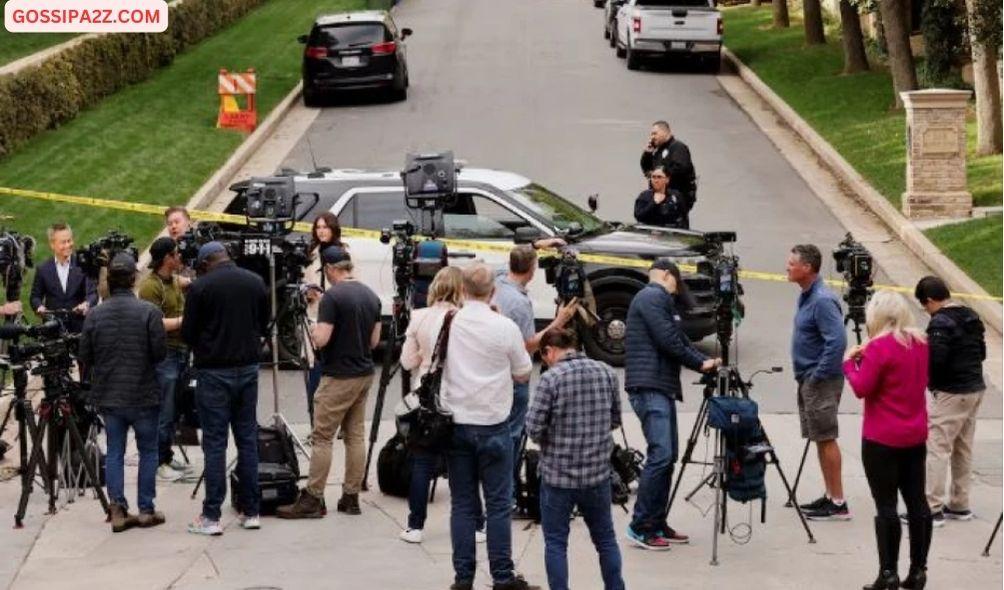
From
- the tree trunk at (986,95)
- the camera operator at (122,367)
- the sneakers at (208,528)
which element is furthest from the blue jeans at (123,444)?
the tree trunk at (986,95)

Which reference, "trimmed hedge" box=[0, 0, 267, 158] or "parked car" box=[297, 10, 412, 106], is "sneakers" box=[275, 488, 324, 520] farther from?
"parked car" box=[297, 10, 412, 106]

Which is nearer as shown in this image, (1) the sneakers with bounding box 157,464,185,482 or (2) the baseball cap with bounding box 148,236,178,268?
(2) the baseball cap with bounding box 148,236,178,268

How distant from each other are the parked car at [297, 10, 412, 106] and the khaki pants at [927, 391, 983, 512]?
22902 mm

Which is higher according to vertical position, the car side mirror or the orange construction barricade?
the orange construction barricade

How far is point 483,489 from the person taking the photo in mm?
11297

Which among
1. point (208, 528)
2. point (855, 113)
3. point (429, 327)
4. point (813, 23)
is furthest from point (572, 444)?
point (813, 23)

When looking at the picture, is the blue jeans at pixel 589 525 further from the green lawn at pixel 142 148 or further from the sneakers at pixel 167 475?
the green lawn at pixel 142 148

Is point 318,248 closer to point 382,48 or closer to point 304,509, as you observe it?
point 304,509

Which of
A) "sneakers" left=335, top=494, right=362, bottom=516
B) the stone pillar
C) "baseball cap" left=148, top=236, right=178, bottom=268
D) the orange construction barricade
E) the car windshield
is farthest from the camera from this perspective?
the orange construction barricade

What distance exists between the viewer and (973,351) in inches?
500

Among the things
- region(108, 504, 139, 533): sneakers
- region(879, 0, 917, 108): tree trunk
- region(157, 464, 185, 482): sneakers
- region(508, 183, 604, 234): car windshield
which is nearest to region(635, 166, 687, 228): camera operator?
region(508, 183, 604, 234): car windshield

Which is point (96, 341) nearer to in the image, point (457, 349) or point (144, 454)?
point (144, 454)

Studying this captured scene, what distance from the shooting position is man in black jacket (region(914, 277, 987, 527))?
12.5 m

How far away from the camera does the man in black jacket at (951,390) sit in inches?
491
